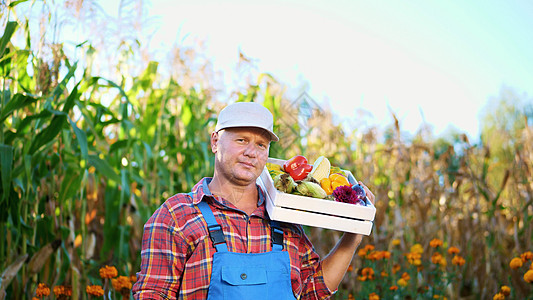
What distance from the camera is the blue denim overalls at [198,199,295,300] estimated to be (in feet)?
6.07

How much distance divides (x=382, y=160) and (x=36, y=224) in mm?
3697

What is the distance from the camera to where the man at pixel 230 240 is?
1.87 m

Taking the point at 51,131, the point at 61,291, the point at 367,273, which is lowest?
the point at 61,291

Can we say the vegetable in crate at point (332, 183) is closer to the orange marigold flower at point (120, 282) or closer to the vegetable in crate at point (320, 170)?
the vegetable in crate at point (320, 170)

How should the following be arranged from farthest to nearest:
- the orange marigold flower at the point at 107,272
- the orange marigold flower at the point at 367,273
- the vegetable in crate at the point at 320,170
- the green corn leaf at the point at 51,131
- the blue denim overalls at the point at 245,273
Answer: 1. the orange marigold flower at the point at 367,273
2. the green corn leaf at the point at 51,131
3. the orange marigold flower at the point at 107,272
4. the vegetable in crate at the point at 320,170
5. the blue denim overalls at the point at 245,273

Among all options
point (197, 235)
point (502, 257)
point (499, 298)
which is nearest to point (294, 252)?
point (197, 235)

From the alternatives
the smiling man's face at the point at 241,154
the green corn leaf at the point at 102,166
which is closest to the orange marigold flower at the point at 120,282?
the green corn leaf at the point at 102,166

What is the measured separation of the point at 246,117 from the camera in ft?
6.41

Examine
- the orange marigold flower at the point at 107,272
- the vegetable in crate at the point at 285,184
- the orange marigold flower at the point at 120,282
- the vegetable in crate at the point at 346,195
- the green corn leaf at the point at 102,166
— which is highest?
the green corn leaf at the point at 102,166

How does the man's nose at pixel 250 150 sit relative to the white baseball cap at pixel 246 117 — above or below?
below

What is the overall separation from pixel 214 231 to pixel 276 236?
0.89ft

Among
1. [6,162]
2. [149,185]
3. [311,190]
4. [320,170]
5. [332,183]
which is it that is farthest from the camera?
[149,185]

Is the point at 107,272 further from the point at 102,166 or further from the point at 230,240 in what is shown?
the point at 230,240

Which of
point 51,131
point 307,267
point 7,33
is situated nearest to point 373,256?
point 307,267
